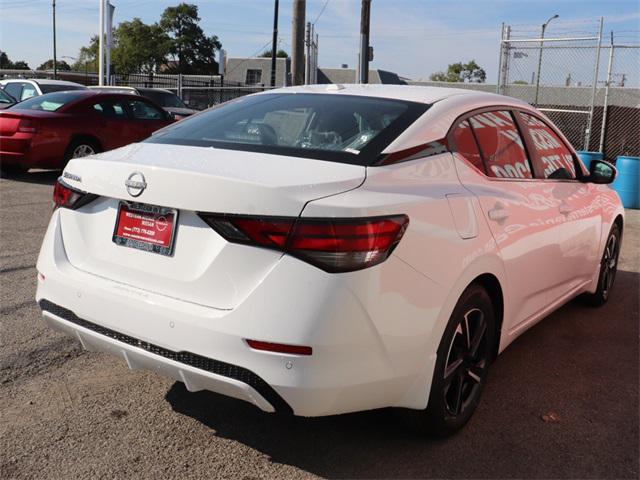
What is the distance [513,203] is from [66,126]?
8.88m

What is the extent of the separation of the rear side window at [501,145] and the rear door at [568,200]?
17cm

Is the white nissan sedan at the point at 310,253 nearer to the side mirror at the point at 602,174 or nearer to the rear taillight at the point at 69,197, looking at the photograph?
the rear taillight at the point at 69,197

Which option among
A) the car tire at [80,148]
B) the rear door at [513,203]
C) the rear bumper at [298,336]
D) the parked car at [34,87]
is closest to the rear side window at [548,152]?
the rear door at [513,203]

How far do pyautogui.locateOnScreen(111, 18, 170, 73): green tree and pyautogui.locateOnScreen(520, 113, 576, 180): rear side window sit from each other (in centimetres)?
7793

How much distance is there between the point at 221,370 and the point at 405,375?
0.74 metres

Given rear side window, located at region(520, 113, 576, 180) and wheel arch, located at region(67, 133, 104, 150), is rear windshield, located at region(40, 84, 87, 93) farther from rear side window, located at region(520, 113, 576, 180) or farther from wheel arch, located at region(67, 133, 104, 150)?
rear side window, located at region(520, 113, 576, 180)

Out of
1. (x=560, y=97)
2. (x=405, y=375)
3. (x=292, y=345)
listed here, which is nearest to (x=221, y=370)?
(x=292, y=345)

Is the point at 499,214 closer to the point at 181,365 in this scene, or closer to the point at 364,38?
the point at 181,365

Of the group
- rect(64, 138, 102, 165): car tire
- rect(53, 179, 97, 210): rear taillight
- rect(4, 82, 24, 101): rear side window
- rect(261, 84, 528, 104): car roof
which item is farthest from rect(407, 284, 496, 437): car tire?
rect(4, 82, 24, 101): rear side window

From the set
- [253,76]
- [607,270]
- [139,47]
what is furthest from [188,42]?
[607,270]

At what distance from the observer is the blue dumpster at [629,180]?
10906 millimetres

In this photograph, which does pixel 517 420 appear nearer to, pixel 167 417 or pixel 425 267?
pixel 425 267

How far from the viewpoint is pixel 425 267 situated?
2715 millimetres

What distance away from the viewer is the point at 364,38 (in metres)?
15.3
